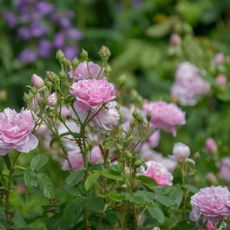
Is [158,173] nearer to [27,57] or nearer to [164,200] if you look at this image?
[164,200]

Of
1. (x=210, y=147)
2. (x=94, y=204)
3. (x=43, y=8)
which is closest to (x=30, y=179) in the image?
(x=94, y=204)

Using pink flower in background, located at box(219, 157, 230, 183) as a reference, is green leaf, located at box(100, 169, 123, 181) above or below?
below

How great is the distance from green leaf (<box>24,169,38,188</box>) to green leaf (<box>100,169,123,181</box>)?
0.13 meters

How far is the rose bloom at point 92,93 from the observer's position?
150 cm

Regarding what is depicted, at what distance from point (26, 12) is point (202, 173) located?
1699 mm

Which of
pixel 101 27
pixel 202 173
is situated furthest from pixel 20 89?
pixel 202 173

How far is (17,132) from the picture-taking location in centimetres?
149

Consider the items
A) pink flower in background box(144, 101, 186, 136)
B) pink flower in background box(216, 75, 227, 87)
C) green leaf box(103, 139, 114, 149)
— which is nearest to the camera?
green leaf box(103, 139, 114, 149)

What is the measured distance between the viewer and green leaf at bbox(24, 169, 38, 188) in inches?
59.4

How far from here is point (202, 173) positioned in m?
2.32

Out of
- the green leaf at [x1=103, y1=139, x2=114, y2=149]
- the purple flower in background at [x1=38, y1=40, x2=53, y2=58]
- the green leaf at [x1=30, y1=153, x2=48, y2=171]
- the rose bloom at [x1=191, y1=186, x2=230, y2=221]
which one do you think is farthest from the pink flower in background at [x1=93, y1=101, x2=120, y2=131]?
the purple flower in background at [x1=38, y1=40, x2=53, y2=58]

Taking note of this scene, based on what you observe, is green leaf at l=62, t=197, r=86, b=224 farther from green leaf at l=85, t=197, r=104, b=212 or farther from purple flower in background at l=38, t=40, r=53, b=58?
purple flower in background at l=38, t=40, r=53, b=58

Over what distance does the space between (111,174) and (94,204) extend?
0.24 feet

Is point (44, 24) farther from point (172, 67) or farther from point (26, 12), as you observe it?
point (172, 67)
